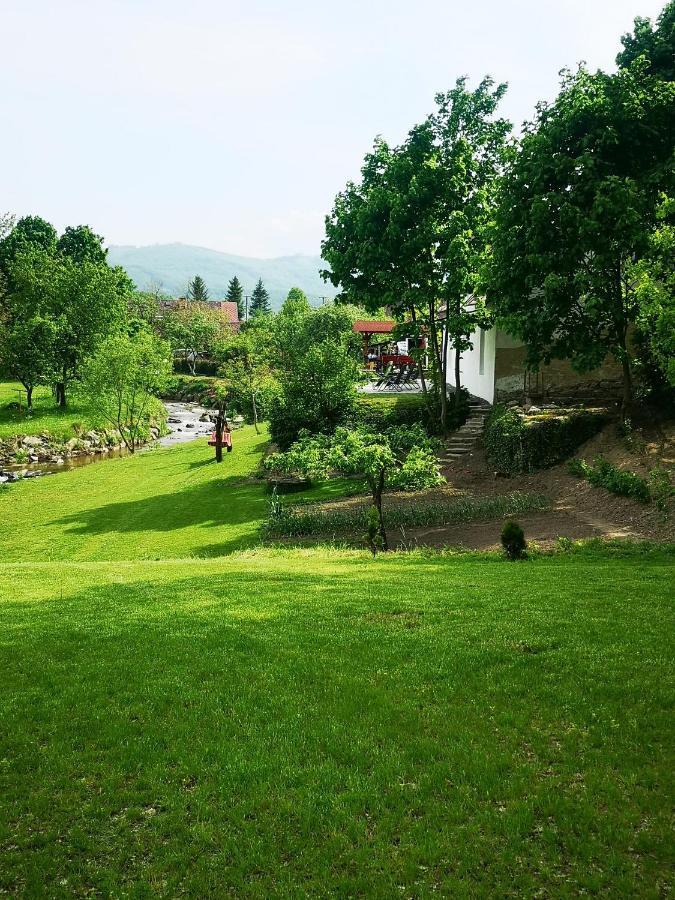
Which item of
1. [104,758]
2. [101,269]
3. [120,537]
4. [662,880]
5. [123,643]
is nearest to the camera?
[662,880]

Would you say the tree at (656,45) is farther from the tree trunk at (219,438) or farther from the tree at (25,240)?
the tree at (25,240)

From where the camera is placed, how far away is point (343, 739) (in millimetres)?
6039

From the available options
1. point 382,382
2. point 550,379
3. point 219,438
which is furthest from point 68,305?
point 550,379

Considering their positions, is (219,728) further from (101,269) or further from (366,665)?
(101,269)

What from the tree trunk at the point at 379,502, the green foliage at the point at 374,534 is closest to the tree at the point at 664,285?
the tree trunk at the point at 379,502

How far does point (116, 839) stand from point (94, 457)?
131 ft

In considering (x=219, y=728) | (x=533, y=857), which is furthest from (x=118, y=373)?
(x=533, y=857)

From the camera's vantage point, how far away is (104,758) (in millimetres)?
5945

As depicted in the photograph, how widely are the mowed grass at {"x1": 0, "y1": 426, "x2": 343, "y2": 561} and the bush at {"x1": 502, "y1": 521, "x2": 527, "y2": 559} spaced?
26.8ft

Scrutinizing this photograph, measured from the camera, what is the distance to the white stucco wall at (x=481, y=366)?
1118 inches

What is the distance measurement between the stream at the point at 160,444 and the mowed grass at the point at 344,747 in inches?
1119

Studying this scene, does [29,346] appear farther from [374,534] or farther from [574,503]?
[574,503]

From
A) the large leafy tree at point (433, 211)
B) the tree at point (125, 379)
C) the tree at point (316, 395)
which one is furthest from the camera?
the tree at point (125, 379)

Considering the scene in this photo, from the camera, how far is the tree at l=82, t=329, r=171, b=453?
39406mm
